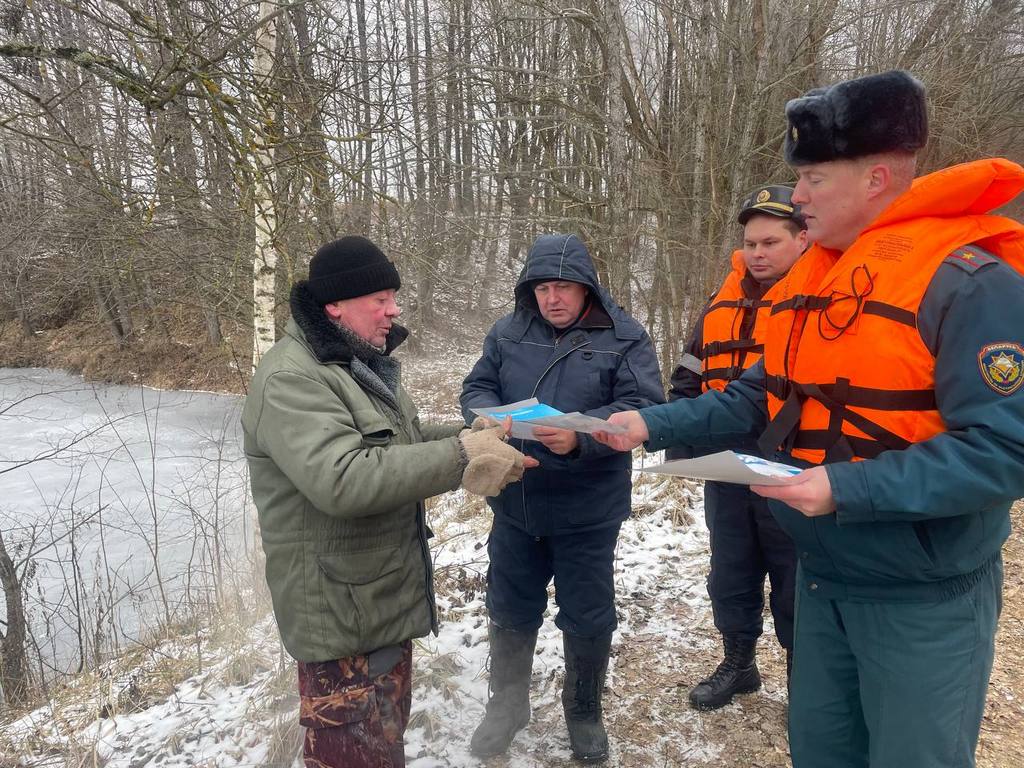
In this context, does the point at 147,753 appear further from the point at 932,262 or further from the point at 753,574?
the point at 932,262

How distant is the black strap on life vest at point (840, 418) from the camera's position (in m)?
1.38

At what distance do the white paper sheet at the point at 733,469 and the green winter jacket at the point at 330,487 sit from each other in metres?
0.73

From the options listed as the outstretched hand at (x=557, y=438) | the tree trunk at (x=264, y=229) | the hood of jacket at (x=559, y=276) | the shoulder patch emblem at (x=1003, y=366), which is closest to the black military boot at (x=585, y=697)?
the outstretched hand at (x=557, y=438)

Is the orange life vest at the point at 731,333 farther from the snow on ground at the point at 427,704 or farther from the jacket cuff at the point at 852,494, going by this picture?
the snow on ground at the point at 427,704

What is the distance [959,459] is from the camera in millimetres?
1249

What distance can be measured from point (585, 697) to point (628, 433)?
1.42m

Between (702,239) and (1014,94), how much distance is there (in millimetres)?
6477

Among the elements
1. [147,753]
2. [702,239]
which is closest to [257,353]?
[147,753]

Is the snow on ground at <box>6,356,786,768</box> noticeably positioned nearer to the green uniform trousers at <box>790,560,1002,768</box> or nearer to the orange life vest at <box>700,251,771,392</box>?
the green uniform trousers at <box>790,560,1002,768</box>

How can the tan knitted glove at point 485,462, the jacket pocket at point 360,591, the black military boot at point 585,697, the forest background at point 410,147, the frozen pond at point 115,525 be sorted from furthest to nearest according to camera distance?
the frozen pond at point 115,525 < the forest background at point 410,147 < the black military boot at point 585,697 < the tan knitted glove at point 485,462 < the jacket pocket at point 360,591

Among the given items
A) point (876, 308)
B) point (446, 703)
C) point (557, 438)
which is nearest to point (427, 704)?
point (446, 703)

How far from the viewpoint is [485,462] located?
1936 millimetres

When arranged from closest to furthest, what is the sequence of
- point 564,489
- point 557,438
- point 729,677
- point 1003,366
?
point 1003,366 → point 557,438 → point 564,489 → point 729,677

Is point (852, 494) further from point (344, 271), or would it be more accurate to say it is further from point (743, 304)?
point (743, 304)
